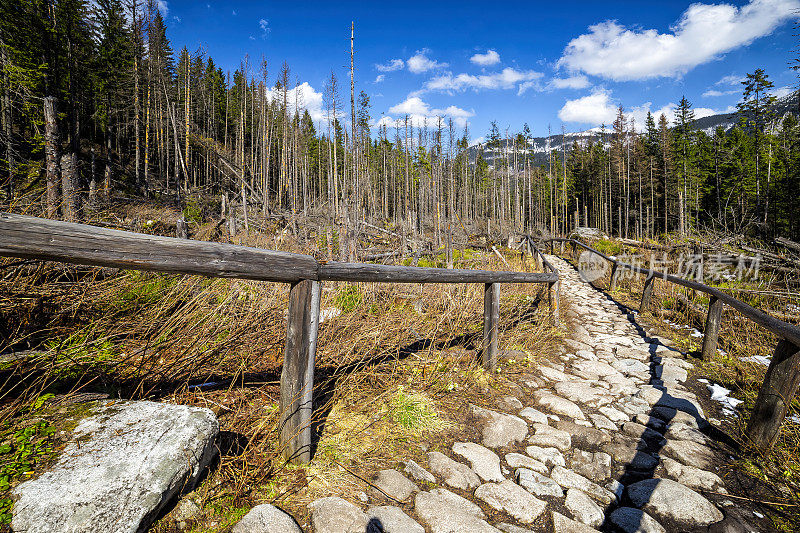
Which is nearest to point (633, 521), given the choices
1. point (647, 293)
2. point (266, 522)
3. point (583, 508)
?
point (583, 508)

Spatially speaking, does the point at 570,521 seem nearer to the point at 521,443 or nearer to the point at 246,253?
Result: the point at 521,443

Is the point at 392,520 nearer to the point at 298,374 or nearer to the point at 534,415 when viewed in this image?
the point at 298,374

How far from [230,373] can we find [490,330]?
2842mm

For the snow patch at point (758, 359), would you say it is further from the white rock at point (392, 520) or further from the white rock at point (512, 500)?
the white rock at point (392, 520)

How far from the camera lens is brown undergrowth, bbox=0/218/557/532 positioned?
6.14 ft

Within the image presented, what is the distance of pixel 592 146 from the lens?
49812mm

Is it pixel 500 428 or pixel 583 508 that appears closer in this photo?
pixel 583 508

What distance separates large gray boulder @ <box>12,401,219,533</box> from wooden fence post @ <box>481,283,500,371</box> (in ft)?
10.1

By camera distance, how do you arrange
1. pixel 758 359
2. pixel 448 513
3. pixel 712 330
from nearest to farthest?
pixel 448 513 → pixel 758 359 → pixel 712 330

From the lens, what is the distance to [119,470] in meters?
1.46

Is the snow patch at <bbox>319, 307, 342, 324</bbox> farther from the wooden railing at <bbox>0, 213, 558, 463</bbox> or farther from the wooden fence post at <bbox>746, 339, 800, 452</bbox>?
the wooden fence post at <bbox>746, 339, 800, 452</bbox>

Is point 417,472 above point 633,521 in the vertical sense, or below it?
above

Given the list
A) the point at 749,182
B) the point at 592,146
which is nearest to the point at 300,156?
the point at 592,146

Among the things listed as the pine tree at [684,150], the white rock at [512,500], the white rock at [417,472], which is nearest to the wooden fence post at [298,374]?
the white rock at [417,472]
